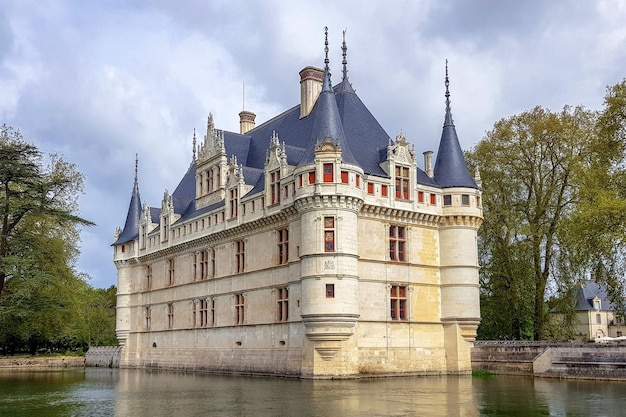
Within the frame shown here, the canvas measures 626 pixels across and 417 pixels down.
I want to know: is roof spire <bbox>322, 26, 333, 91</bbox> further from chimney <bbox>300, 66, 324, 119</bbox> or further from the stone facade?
chimney <bbox>300, 66, 324, 119</bbox>

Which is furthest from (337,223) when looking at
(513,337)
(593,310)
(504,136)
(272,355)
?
(593,310)

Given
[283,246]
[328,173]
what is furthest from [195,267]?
[328,173]

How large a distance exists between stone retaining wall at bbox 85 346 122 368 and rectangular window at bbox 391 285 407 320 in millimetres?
22405

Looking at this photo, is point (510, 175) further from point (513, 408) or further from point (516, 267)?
point (513, 408)

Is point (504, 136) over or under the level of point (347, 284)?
over

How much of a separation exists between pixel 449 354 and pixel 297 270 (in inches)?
308

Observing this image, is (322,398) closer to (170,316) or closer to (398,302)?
(398,302)

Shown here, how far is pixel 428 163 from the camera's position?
34.3 metres

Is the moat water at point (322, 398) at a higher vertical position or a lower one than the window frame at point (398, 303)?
lower

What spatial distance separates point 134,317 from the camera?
4612 cm

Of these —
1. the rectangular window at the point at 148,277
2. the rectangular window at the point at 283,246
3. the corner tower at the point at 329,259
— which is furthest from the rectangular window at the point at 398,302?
the rectangular window at the point at 148,277

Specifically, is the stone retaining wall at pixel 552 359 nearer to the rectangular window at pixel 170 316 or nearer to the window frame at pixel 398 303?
the window frame at pixel 398 303

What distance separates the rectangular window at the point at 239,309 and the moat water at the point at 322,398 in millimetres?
6151

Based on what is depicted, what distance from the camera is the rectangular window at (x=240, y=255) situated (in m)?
34.9
